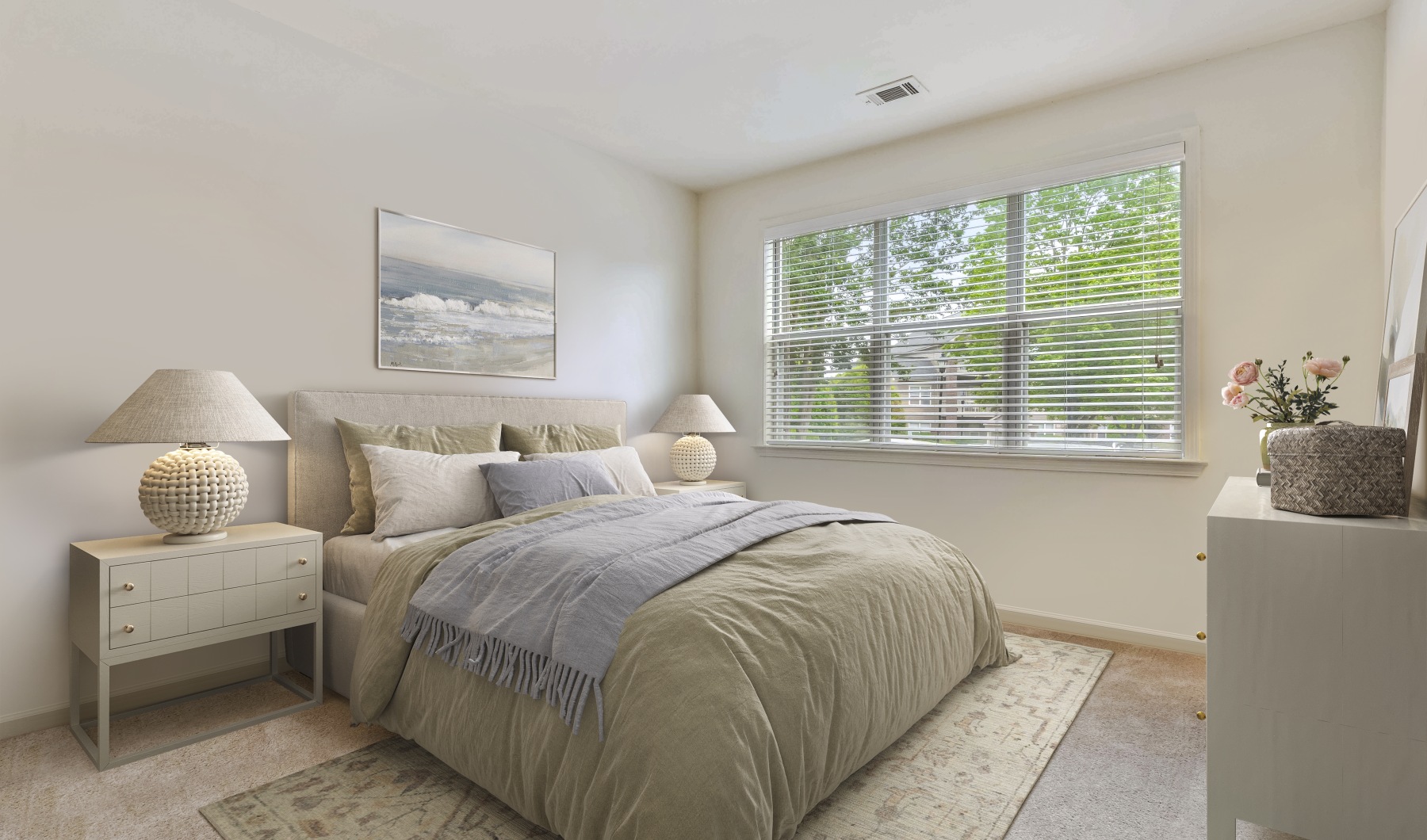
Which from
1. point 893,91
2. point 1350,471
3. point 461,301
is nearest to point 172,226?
point 461,301

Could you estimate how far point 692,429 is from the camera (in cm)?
422

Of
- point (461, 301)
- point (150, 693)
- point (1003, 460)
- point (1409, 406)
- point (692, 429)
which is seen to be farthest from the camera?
point (692, 429)

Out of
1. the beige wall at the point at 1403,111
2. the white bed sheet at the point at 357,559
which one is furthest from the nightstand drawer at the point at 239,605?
the beige wall at the point at 1403,111

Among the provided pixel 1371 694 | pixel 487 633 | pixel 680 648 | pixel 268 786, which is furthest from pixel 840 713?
pixel 268 786

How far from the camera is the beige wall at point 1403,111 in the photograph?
2.06 m

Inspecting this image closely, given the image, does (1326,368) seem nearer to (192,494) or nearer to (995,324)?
(995,324)

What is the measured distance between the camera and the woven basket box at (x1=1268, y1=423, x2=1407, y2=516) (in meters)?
1.42

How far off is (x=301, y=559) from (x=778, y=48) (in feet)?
8.88

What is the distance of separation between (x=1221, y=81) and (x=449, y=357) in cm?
367

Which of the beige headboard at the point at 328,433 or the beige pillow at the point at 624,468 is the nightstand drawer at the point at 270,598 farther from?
the beige pillow at the point at 624,468

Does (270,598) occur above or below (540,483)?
below

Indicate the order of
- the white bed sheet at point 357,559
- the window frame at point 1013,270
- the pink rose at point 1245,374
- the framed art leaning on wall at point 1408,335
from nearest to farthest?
the framed art leaning on wall at point 1408,335 → the pink rose at point 1245,374 → the white bed sheet at point 357,559 → the window frame at point 1013,270

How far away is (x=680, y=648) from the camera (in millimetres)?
1567

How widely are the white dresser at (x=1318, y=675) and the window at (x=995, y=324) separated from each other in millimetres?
1909
